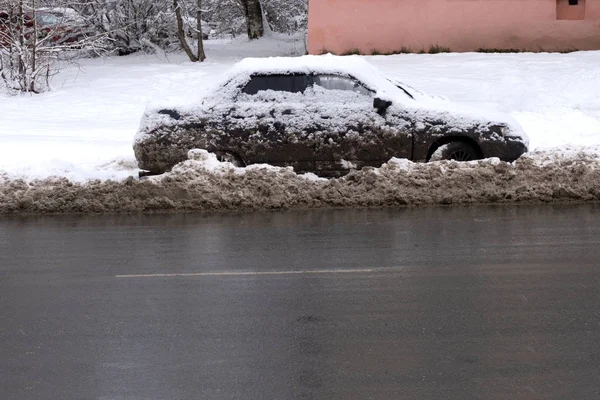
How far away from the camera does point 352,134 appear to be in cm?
1335

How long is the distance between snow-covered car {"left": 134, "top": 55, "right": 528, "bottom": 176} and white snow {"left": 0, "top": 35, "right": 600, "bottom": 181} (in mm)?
634

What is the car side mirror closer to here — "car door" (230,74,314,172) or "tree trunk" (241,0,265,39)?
"car door" (230,74,314,172)

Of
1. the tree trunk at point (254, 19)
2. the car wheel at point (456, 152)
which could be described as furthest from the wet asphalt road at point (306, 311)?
the tree trunk at point (254, 19)

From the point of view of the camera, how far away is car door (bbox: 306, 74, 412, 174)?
13.3 m

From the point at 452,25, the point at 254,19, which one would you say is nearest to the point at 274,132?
the point at 452,25

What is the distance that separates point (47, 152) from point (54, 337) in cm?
954

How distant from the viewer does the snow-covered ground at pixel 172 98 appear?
14984 millimetres

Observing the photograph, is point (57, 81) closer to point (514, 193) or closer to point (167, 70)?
point (167, 70)

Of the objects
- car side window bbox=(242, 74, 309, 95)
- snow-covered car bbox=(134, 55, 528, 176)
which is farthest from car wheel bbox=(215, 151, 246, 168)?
car side window bbox=(242, 74, 309, 95)

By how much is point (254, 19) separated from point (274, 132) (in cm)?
2067

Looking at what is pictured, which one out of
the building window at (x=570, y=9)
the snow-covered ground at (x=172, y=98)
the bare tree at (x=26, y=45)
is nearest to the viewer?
the snow-covered ground at (x=172, y=98)

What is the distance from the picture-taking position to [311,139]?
44.1 ft

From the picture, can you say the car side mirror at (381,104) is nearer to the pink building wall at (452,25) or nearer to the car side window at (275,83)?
the car side window at (275,83)

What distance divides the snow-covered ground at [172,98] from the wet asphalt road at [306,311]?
3207mm
